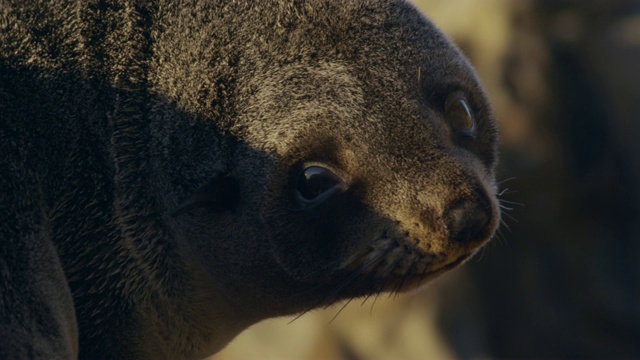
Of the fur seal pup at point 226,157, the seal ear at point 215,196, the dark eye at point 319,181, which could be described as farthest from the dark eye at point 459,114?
the seal ear at point 215,196

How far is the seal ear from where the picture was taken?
4.64 meters

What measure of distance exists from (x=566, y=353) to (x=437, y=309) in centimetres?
255

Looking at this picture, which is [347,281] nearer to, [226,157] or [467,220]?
[467,220]

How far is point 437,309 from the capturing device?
14.9m

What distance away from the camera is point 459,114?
4.87m

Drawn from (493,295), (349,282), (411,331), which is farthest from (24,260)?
(493,295)

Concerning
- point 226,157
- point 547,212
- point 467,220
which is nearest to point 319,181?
point 226,157

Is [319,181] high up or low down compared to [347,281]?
up

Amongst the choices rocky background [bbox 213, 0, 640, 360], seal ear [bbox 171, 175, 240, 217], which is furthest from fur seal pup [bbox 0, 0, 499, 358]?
rocky background [bbox 213, 0, 640, 360]

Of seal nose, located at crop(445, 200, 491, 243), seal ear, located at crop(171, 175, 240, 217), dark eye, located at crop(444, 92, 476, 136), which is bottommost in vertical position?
seal nose, located at crop(445, 200, 491, 243)

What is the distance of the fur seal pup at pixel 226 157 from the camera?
4465mm

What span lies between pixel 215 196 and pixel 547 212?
11.9m

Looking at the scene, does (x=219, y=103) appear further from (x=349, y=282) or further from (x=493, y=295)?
(x=493, y=295)

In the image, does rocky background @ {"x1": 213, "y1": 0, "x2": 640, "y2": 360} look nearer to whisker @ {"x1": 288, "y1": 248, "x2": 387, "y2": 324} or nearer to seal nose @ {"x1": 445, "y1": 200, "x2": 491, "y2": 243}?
whisker @ {"x1": 288, "y1": 248, "x2": 387, "y2": 324}
